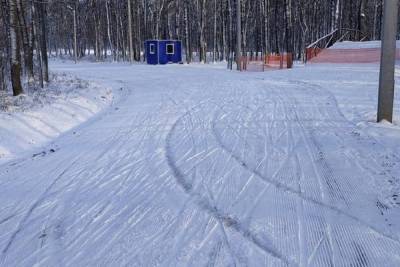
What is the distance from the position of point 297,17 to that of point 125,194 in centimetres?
5221

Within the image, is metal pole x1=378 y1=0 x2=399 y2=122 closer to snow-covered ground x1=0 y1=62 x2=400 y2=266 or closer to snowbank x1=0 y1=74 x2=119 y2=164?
snow-covered ground x1=0 y1=62 x2=400 y2=266

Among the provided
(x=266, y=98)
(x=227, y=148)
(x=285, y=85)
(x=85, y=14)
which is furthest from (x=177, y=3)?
(x=227, y=148)

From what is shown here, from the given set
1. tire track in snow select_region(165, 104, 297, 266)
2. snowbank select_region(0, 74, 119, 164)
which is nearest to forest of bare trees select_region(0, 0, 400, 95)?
snowbank select_region(0, 74, 119, 164)

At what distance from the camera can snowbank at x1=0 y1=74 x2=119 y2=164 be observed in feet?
29.6

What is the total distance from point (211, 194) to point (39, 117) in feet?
21.8

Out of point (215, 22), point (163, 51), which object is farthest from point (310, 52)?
point (215, 22)

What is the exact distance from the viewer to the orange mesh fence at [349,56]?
89.4ft

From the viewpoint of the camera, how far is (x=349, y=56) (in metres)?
28.9

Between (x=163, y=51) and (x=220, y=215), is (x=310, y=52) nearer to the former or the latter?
(x=163, y=51)

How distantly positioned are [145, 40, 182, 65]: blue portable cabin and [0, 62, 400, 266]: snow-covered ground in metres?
32.2

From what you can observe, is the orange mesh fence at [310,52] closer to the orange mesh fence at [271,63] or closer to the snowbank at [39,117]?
the orange mesh fence at [271,63]

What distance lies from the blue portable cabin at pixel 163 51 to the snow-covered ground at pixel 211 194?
32219 millimetres

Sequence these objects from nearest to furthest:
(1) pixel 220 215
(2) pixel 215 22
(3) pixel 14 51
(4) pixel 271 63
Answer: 1. (1) pixel 220 215
2. (3) pixel 14 51
3. (4) pixel 271 63
4. (2) pixel 215 22

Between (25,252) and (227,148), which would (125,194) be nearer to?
(25,252)
